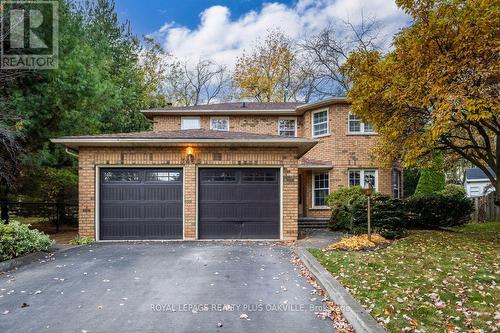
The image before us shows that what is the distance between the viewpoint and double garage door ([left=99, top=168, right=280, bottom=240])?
10.9 m

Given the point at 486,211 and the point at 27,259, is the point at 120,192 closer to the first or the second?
the point at 27,259

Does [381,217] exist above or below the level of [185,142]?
below

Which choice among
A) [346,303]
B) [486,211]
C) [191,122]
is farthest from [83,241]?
[486,211]

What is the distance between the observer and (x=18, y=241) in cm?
788

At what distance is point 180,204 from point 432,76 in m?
7.68

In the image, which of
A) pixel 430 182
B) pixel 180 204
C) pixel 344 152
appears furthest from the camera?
pixel 430 182

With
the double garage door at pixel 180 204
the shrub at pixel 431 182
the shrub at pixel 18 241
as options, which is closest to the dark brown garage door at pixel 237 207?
the double garage door at pixel 180 204

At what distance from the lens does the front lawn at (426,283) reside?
4172 millimetres

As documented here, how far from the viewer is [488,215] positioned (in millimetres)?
17328

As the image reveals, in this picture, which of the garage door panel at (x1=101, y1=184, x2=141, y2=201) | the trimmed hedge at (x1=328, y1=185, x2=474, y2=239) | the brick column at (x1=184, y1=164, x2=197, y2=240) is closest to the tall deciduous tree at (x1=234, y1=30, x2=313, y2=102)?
the trimmed hedge at (x1=328, y1=185, x2=474, y2=239)

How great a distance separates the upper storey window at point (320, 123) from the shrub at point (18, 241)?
1185 cm

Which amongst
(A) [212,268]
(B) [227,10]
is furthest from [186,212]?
(B) [227,10]

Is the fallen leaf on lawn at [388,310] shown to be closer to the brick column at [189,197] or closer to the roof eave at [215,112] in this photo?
the brick column at [189,197]

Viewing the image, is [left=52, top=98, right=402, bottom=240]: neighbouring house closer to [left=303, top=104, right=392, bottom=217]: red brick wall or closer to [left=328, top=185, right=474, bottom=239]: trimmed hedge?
[left=328, top=185, right=474, bottom=239]: trimmed hedge
